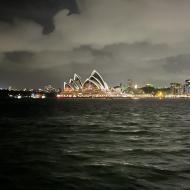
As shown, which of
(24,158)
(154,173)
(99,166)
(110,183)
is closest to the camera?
(110,183)

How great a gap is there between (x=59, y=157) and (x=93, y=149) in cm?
331

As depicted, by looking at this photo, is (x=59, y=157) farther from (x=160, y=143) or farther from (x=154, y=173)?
(x=160, y=143)

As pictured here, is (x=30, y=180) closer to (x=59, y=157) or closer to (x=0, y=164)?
(x=0, y=164)

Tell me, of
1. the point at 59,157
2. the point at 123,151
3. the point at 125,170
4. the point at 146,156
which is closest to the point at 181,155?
the point at 146,156

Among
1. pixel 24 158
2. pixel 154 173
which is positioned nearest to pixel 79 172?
pixel 154 173

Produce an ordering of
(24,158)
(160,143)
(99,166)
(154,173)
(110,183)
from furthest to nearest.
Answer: (160,143) → (24,158) → (99,166) → (154,173) → (110,183)

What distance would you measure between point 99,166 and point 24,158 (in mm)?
4616

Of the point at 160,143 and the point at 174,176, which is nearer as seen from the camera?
the point at 174,176

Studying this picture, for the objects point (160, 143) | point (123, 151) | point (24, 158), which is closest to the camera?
point (24, 158)

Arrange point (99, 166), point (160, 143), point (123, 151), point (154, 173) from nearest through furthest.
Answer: point (154, 173), point (99, 166), point (123, 151), point (160, 143)

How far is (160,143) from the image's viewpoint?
25391mm

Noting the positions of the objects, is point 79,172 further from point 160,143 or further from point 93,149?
point 160,143

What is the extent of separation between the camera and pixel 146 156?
65.1 feet

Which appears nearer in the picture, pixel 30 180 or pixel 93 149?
pixel 30 180
